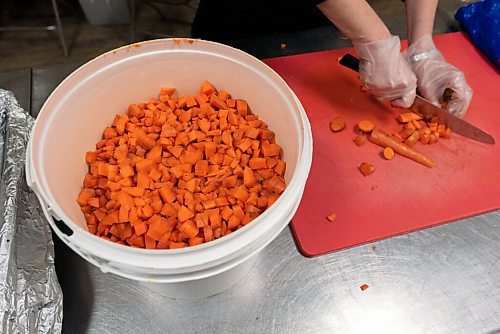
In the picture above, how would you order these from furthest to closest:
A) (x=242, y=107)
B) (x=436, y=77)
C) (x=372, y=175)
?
(x=436, y=77), (x=372, y=175), (x=242, y=107)

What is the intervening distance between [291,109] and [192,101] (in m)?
0.26

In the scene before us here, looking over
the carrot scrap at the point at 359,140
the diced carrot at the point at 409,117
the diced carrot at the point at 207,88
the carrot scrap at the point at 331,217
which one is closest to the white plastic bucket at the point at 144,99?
the diced carrot at the point at 207,88

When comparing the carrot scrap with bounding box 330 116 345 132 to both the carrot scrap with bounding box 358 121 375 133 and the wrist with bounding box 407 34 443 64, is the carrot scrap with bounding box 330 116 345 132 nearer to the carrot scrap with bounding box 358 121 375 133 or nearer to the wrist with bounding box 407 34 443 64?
the carrot scrap with bounding box 358 121 375 133

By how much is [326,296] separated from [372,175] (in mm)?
340

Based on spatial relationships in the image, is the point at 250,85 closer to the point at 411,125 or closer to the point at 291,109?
the point at 291,109

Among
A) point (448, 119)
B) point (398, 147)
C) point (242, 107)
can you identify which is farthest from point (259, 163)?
point (448, 119)

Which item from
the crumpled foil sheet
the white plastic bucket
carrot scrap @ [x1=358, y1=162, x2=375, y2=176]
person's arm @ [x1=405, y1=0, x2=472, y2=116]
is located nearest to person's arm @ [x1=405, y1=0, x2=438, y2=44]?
person's arm @ [x1=405, y1=0, x2=472, y2=116]

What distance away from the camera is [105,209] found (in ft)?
2.84

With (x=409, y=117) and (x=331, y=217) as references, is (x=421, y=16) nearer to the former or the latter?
(x=409, y=117)

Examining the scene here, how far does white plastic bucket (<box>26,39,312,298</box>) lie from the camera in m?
0.69

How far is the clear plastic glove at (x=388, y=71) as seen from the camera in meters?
1.13

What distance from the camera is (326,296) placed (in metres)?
0.91

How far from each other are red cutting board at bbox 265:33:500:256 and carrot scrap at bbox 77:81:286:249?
0.19 m

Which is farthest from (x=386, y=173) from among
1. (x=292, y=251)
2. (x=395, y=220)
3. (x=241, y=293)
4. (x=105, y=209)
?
(x=105, y=209)
